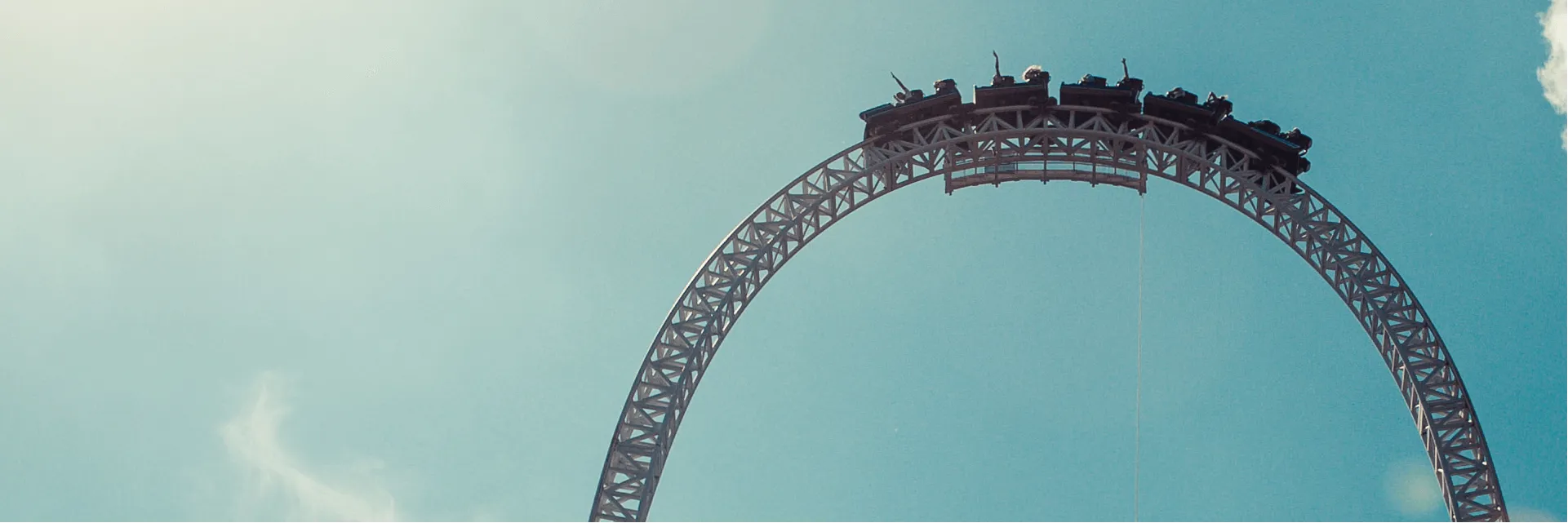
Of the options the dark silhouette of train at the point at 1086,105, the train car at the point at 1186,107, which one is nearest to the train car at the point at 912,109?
the dark silhouette of train at the point at 1086,105

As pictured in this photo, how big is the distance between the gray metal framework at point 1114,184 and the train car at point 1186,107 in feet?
0.77

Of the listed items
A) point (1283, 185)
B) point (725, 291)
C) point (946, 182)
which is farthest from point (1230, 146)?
point (725, 291)

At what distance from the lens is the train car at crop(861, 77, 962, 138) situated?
29984 millimetres

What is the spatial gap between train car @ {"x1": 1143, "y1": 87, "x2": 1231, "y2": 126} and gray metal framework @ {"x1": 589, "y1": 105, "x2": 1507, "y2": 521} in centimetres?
23

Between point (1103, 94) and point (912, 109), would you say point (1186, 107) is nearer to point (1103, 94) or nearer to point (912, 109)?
point (1103, 94)

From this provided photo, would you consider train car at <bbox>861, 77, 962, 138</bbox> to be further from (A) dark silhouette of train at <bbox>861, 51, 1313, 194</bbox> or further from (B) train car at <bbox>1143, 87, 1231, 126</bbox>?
(B) train car at <bbox>1143, 87, 1231, 126</bbox>

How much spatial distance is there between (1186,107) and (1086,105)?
1.98 metres

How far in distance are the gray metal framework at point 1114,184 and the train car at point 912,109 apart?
0.19 metres

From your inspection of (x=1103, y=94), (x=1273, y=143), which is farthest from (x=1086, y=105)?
(x=1273, y=143)

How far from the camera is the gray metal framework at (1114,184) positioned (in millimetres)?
29703

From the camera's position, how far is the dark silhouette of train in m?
29.8

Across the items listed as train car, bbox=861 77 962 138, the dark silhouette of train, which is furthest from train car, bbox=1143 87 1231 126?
train car, bbox=861 77 962 138

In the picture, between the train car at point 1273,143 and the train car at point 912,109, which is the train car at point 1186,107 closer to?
the train car at point 1273,143

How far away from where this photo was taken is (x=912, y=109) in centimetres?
3008
